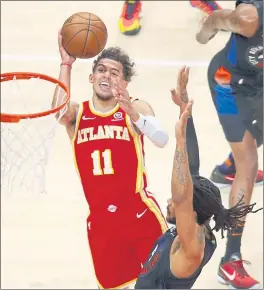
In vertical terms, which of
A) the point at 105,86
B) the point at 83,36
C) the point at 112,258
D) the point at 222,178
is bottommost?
the point at 112,258

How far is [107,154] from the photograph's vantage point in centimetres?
548

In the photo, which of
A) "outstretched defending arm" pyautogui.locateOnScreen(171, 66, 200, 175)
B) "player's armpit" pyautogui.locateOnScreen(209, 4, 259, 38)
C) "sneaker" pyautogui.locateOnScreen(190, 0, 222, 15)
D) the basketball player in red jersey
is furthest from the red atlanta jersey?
"sneaker" pyautogui.locateOnScreen(190, 0, 222, 15)

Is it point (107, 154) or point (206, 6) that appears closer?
point (107, 154)

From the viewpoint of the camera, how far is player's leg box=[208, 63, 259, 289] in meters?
6.28

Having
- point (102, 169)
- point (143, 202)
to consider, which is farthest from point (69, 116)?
point (143, 202)

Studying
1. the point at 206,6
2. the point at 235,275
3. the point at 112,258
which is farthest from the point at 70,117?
the point at 206,6

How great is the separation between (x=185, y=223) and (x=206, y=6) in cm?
538

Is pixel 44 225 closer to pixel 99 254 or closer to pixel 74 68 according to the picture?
pixel 99 254

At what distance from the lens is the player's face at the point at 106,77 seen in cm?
545

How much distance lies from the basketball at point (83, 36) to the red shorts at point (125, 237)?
3.38ft

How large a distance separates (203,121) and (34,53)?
2210 millimetres

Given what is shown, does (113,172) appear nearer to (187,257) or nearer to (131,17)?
(187,257)

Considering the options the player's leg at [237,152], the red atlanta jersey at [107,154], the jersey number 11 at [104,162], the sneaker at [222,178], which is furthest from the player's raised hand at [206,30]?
the sneaker at [222,178]

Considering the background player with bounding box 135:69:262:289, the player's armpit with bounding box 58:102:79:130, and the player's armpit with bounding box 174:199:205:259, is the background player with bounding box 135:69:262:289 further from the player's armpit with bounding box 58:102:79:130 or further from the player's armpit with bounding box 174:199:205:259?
the player's armpit with bounding box 58:102:79:130
